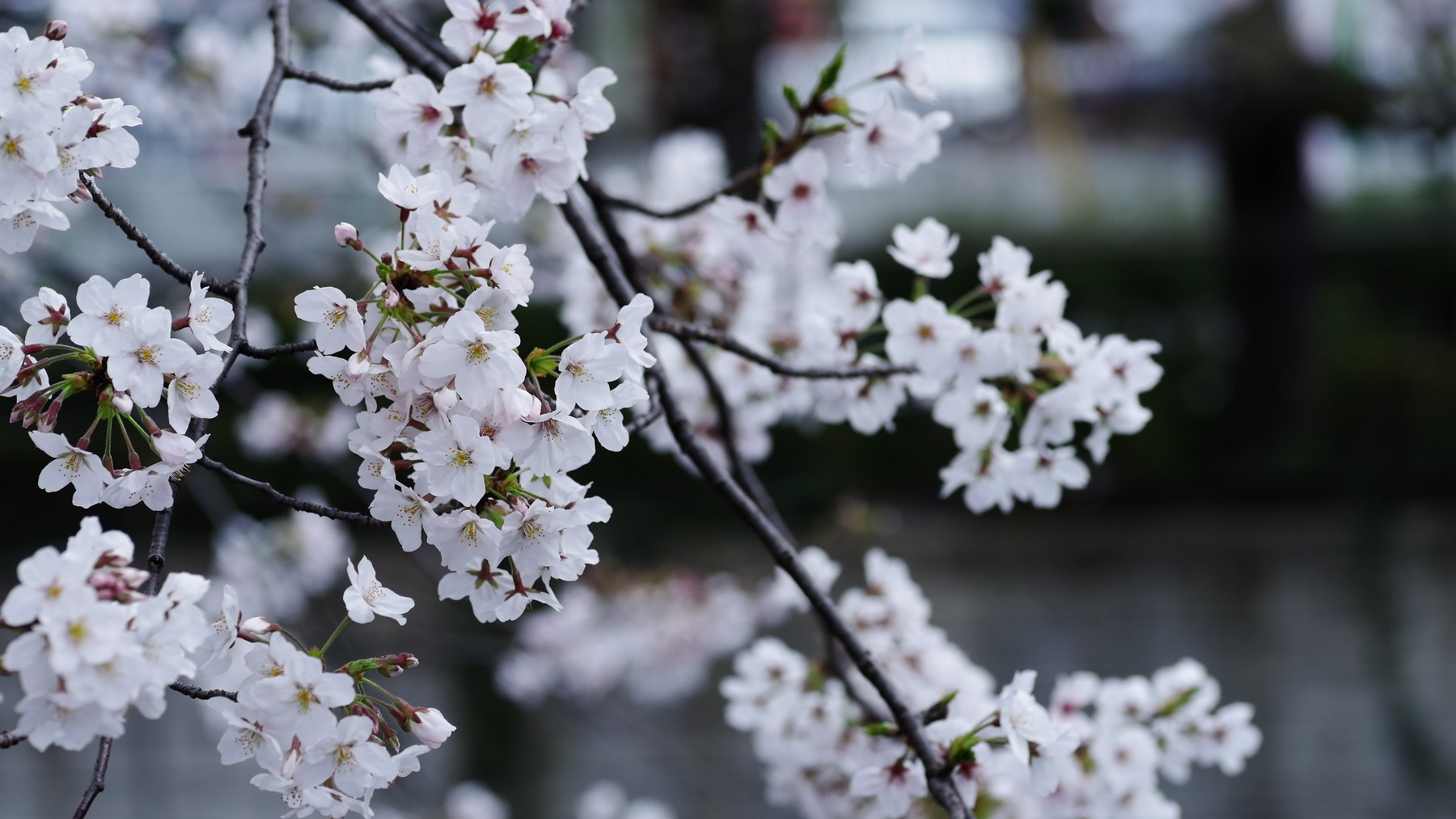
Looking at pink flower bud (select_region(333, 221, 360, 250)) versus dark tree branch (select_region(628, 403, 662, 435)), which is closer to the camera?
pink flower bud (select_region(333, 221, 360, 250))

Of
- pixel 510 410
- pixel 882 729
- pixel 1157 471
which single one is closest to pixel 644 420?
pixel 510 410

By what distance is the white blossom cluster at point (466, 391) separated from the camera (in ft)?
2.75

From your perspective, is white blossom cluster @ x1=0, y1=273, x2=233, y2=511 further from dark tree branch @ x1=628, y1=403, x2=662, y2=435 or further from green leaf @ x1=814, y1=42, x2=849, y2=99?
green leaf @ x1=814, y1=42, x2=849, y2=99

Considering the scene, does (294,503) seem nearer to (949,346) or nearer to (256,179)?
(256,179)

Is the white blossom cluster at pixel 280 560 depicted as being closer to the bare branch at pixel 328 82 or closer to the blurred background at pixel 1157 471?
the blurred background at pixel 1157 471

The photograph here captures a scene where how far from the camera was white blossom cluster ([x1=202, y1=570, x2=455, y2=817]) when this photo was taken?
33.9 inches

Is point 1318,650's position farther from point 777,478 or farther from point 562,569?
point 562,569

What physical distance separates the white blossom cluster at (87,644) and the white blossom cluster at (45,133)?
0.83 feet

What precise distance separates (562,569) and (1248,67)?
218 inches

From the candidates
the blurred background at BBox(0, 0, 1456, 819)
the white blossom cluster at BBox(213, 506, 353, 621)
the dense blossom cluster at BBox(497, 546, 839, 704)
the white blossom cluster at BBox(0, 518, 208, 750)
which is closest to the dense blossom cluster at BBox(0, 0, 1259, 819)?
the white blossom cluster at BBox(0, 518, 208, 750)

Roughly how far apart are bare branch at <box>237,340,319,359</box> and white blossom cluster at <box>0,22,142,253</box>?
15 cm

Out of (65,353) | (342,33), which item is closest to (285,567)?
(342,33)

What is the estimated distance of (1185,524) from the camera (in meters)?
6.34

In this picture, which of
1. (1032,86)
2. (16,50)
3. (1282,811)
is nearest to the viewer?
(16,50)
